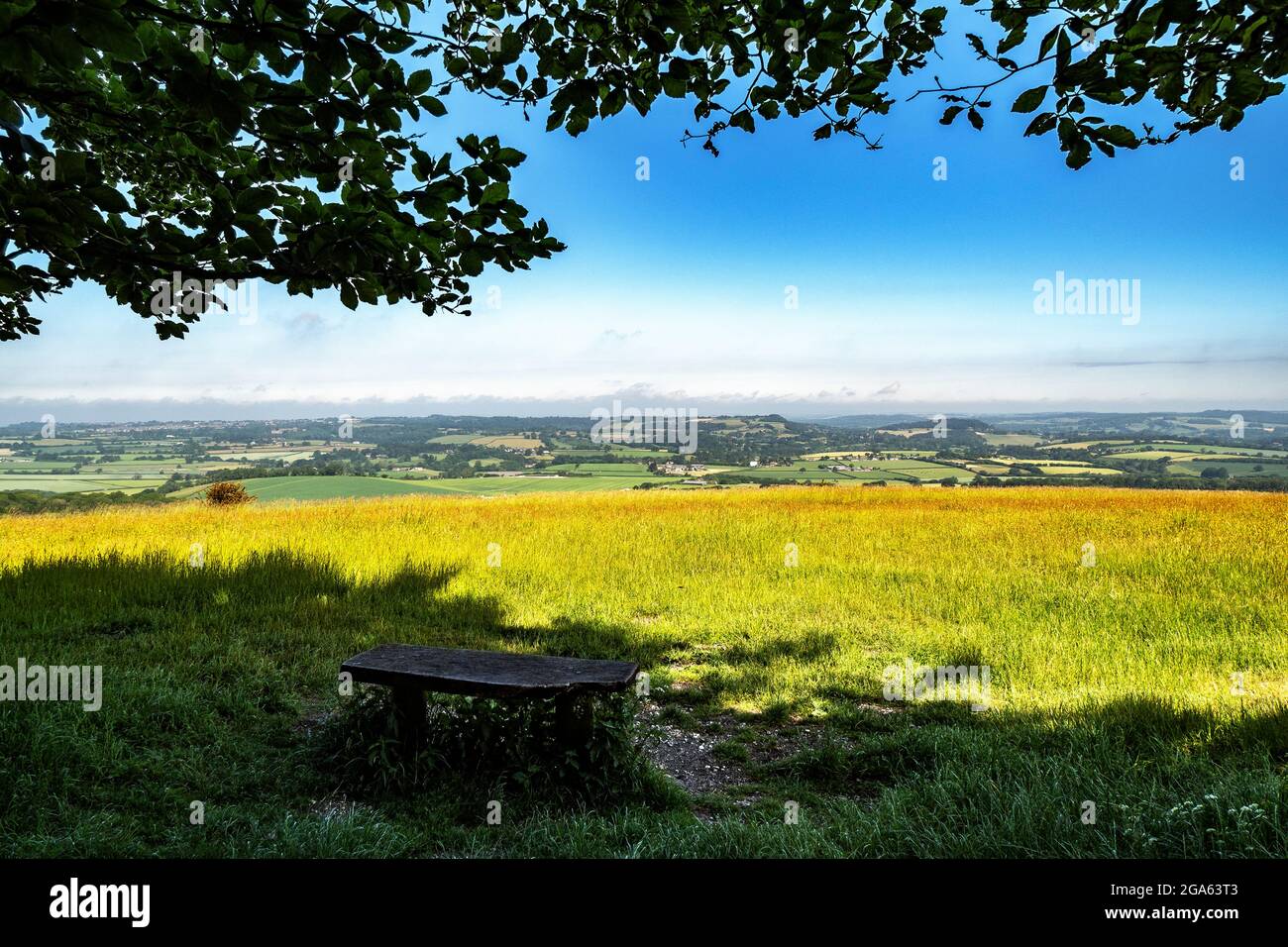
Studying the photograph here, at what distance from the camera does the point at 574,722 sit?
418 centimetres

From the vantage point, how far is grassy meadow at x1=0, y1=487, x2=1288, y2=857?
3.26 meters

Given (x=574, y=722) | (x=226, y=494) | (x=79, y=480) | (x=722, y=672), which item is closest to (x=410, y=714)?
(x=574, y=722)

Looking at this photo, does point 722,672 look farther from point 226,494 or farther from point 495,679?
point 226,494

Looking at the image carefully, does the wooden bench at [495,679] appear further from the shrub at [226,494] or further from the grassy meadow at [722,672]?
the shrub at [226,494]

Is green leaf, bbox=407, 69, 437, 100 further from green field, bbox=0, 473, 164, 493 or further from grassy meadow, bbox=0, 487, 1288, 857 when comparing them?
green field, bbox=0, 473, 164, 493

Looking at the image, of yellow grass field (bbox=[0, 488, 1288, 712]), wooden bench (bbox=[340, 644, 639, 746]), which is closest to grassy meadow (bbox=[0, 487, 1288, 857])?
yellow grass field (bbox=[0, 488, 1288, 712])

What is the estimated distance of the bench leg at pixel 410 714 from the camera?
4316 millimetres

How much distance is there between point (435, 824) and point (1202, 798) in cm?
440
